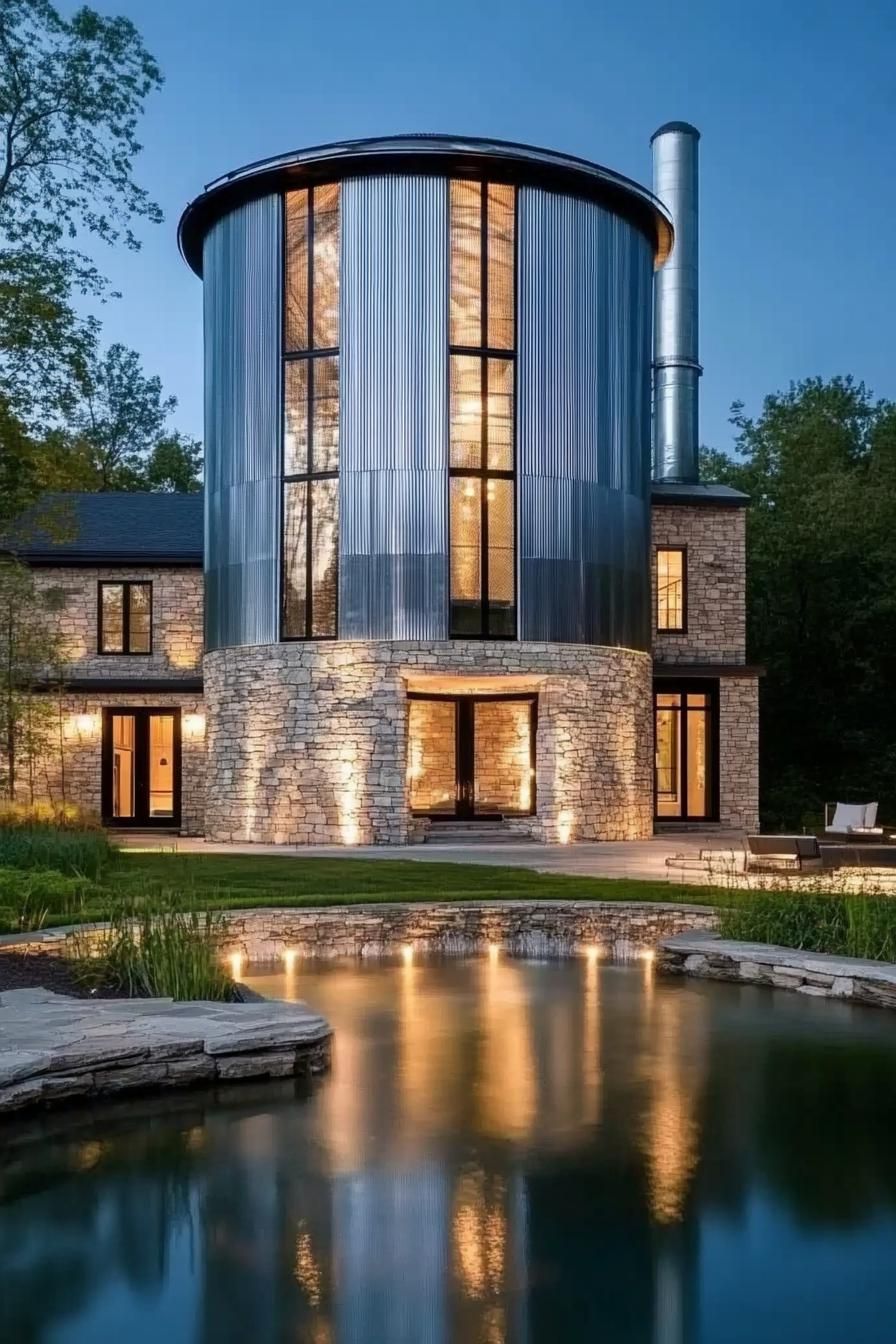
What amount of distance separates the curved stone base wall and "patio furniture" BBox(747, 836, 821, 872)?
5.55 meters

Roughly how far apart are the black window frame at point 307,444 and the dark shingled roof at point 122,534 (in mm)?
3834

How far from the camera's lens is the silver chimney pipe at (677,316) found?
26328 millimetres

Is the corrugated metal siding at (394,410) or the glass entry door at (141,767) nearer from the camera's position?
the corrugated metal siding at (394,410)

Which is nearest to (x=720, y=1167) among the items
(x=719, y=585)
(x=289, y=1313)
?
(x=289, y=1313)

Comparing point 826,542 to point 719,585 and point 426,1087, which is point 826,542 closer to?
point 719,585

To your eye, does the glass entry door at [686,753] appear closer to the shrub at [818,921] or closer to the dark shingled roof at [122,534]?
the dark shingled roof at [122,534]

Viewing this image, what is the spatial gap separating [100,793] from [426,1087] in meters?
17.7

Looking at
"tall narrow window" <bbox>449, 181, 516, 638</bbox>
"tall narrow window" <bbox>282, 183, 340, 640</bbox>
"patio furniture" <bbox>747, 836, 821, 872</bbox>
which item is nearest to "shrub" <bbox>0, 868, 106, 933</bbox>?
"patio furniture" <bbox>747, 836, 821, 872</bbox>

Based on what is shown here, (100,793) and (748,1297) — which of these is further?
(100,793)

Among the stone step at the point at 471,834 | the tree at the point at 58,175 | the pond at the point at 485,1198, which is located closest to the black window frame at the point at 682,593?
the stone step at the point at 471,834

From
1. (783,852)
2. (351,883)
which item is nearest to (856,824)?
(783,852)

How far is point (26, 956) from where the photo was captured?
30.7ft

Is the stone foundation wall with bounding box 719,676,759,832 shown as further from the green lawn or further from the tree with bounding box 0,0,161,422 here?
the tree with bounding box 0,0,161,422

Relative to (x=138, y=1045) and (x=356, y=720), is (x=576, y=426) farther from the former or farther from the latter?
(x=138, y=1045)
